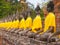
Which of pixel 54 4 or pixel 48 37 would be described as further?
pixel 54 4

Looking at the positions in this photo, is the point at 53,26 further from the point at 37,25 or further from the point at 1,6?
the point at 1,6

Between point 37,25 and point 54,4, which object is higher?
point 54,4

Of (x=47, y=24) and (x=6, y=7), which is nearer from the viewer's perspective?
(x=47, y=24)

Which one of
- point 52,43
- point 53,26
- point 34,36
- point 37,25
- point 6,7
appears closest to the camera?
point 52,43

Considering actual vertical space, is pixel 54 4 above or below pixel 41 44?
above

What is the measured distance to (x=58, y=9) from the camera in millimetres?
5773

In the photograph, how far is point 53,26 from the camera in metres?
5.62

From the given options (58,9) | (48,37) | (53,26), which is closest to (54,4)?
(58,9)

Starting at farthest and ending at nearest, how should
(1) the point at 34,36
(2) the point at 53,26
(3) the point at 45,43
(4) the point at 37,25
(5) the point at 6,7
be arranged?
(5) the point at 6,7, (4) the point at 37,25, (2) the point at 53,26, (1) the point at 34,36, (3) the point at 45,43

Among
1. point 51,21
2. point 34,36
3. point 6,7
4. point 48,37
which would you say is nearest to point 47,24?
point 51,21

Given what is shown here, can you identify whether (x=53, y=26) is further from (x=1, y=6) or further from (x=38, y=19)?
(x=1, y=6)

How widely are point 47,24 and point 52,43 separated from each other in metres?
2.06

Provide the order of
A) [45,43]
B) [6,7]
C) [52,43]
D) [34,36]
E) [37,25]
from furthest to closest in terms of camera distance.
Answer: [6,7]
[37,25]
[34,36]
[45,43]
[52,43]

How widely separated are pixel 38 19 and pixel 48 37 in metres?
2.73
